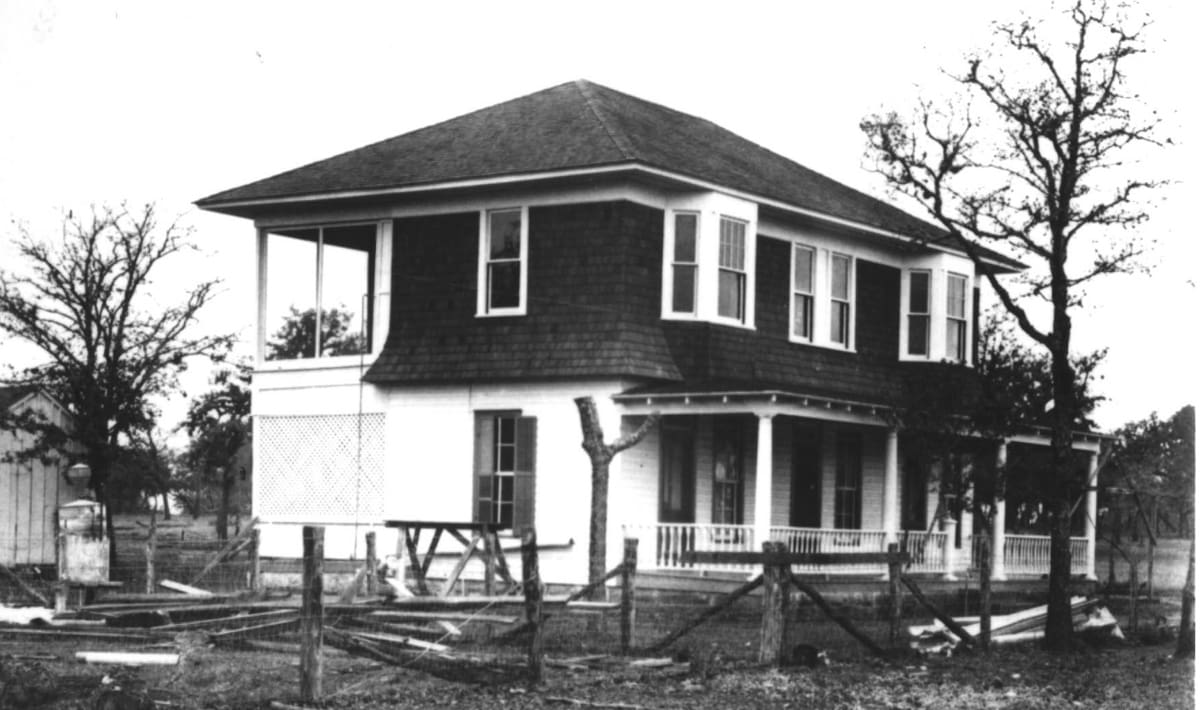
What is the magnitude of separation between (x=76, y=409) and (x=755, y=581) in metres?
18.9

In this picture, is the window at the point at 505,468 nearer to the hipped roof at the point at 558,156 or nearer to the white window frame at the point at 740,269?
the white window frame at the point at 740,269

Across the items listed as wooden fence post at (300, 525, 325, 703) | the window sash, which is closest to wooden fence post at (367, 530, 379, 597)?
the window sash

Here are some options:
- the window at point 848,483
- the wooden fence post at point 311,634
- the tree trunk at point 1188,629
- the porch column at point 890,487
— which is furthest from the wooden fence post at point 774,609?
the window at point 848,483

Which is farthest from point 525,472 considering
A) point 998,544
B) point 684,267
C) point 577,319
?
point 998,544

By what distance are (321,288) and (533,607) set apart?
13.0m

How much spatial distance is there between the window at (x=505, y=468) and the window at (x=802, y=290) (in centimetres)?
507

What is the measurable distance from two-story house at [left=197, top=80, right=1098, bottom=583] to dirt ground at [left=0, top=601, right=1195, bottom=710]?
20.5 ft

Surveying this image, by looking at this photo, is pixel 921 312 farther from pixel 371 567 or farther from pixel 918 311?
pixel 371 567

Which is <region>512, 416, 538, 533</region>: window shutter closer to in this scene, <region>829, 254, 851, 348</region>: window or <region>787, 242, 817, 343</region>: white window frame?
<region>787, 242, 817, 343</region>: white window frame

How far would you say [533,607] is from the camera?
15.7 metres

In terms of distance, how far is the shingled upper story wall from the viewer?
2522cm

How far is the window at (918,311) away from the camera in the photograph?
1209 inches

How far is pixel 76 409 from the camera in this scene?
32.6 metres

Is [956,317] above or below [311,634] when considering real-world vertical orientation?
above
